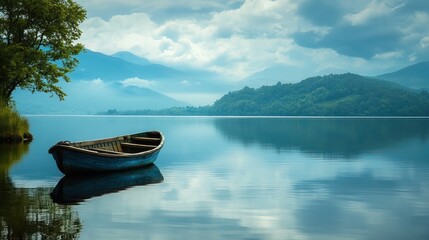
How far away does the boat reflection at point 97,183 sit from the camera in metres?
20.7

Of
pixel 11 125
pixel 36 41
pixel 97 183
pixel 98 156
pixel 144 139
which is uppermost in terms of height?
pixel 36 41

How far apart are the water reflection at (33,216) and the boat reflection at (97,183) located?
2.44 feet

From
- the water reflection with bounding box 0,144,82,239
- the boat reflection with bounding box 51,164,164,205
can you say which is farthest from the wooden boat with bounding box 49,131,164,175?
the water reflection with bounding box 0,144,82,239

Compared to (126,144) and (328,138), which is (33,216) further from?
(328,138)

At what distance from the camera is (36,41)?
56.2m

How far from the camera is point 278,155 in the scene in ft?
140

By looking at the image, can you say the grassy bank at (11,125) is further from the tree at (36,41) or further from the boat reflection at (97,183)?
the boat reflection at (97,183)

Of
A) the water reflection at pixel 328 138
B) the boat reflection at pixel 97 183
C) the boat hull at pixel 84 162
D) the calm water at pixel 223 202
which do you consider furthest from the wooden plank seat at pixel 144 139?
the water reflection at pixel 328 138

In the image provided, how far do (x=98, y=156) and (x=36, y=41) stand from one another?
3439 centimetres

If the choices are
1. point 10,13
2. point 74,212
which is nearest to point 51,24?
point 10,13

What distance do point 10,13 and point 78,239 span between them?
155 feet

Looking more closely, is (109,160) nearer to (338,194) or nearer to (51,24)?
(338,194)

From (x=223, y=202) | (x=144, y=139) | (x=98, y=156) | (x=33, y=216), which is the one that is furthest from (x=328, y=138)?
(x=33, y=216)

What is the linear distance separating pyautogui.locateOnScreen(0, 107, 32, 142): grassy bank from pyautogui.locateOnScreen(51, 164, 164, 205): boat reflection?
984 inches
